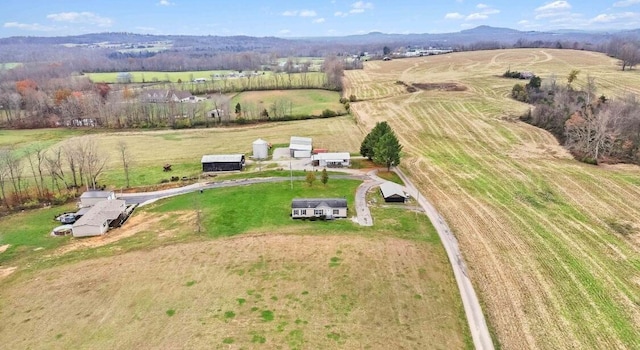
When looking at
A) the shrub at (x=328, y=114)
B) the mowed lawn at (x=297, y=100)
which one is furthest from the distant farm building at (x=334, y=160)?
the mowed lawn at (x=297, y=100)

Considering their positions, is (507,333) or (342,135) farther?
(342,135)

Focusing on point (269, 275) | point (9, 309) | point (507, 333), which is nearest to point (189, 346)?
point (269, 275)

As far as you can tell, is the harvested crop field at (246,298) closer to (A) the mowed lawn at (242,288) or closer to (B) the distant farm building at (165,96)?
(A) the mowed lawn at (242,288)

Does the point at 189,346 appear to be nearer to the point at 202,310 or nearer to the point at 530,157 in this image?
the point at 202,310

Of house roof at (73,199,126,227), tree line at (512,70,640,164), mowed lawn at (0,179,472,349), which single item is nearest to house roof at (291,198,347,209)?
mowed lawn at (0,179,472,349)

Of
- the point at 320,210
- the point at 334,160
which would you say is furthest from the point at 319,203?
the point at 334,160
